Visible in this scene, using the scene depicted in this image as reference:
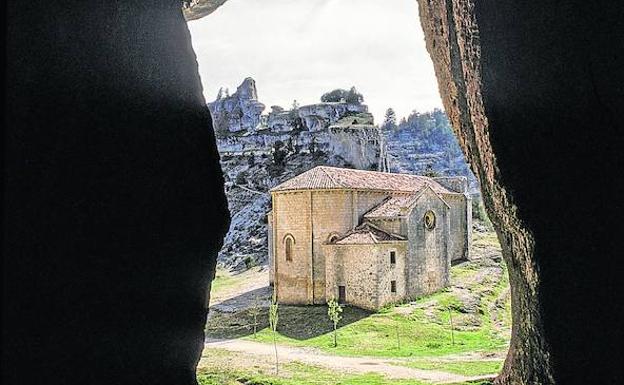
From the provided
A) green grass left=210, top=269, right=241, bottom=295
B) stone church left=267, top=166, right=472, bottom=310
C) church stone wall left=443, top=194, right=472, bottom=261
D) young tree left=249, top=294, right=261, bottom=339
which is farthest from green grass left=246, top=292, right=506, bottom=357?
church stone wall left=443, top=194, right=472, bottom=261

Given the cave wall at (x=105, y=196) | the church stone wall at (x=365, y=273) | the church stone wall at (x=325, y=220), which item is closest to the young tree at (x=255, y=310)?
the church stone wall at (x=325, y=220)

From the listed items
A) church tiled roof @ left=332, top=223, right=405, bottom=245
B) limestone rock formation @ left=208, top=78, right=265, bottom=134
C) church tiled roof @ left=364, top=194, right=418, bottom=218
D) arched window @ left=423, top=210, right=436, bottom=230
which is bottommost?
church tiled roof @ left=332, top=223, right=405, bottom=245

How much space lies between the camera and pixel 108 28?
5051 millimetres

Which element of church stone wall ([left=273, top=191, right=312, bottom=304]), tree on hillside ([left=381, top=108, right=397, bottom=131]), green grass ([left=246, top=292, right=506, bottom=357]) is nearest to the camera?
green grass ([left=246, top=292, right=506, bottom=357])

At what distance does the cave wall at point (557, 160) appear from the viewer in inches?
231

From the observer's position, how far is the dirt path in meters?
18.0

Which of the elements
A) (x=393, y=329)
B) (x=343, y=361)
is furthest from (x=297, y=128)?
(x=343, y=361)

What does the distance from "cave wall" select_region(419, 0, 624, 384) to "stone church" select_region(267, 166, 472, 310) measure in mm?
22821

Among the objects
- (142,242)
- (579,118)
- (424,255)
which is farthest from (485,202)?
(424,255)

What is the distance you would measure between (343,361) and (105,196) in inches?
705

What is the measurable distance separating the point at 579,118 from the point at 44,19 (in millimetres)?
5011

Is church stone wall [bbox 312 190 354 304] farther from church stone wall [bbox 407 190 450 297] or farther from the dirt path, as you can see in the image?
the dirt path

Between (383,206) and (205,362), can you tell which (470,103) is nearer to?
(205,362)

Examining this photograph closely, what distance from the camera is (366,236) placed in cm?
3083
